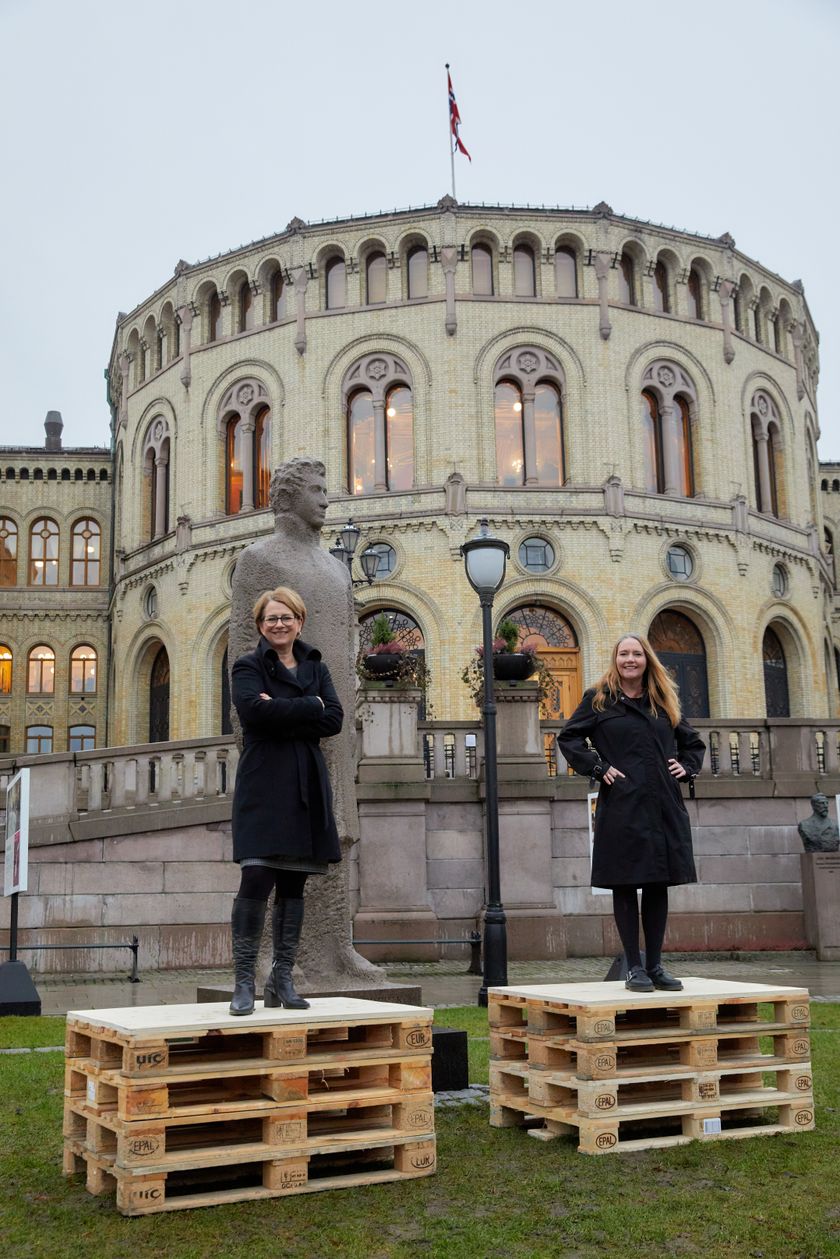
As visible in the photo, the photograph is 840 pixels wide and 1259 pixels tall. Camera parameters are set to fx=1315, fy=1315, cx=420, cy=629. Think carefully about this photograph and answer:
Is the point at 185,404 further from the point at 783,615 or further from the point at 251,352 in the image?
the point at 783,615

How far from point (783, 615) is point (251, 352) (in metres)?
17.2

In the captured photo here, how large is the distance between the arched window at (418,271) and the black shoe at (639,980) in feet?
106

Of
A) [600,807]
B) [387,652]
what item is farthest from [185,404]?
[600,807]

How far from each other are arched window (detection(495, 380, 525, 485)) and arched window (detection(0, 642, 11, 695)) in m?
19.0

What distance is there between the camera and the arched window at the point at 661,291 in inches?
1500

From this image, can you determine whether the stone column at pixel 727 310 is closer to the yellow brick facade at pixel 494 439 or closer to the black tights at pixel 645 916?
the yellow brick facade at pixel 494 439

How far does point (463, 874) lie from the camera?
63.4 ft

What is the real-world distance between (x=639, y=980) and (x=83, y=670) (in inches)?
1569

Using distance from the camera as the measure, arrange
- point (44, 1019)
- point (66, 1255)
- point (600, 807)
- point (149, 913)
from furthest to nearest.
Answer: point (149, 913)
point (44, 1019)
point (600, 807)
point (66, 1255)

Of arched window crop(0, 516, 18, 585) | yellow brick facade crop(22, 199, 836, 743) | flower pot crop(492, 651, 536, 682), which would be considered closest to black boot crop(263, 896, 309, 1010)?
flower pot crop(492, 651, 536, 682)

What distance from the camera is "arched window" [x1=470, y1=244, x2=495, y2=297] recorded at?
1460 inches

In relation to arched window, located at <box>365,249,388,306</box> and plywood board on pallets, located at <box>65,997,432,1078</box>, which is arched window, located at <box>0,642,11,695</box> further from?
plywood board on pallets, located at <box>65,997,432,1078</box>

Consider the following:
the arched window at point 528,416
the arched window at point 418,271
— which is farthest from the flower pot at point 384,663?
the arched window at point 418,271

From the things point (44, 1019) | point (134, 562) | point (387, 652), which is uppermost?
point (134, 562)
